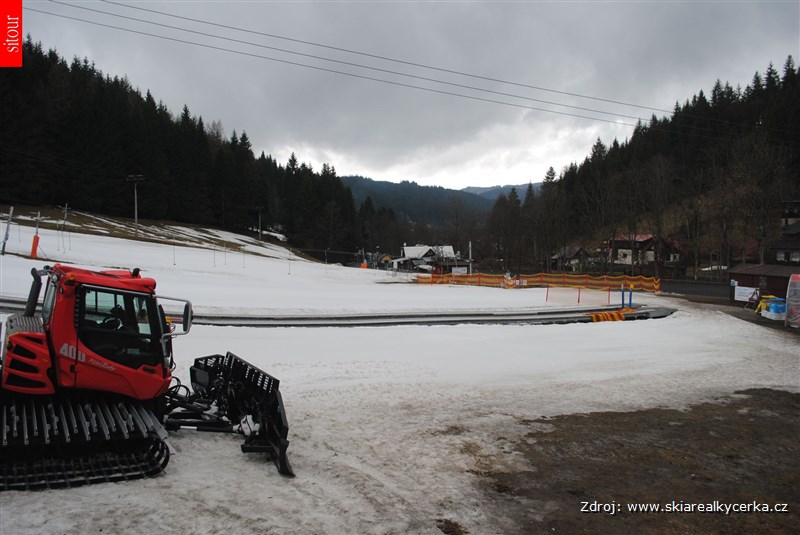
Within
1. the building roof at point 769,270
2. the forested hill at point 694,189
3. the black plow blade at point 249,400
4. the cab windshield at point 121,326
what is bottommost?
the black plow blade at point 249,400

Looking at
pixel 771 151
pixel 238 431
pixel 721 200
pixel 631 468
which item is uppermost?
pixel 771 151

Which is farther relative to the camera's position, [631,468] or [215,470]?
[631,468]

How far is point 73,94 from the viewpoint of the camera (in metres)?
73.6

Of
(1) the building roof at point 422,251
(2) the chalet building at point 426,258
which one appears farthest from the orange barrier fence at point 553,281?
(1) the building roof at point 422,251

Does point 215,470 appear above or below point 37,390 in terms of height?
below

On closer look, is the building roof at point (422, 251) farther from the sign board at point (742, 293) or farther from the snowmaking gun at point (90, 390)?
the snowmaking gun at point (90, 390)

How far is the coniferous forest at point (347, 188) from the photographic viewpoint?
195 ft

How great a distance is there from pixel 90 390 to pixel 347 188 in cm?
12013

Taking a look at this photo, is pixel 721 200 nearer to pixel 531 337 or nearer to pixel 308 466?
pixel 531 337

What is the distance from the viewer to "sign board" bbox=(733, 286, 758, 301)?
3177 cm

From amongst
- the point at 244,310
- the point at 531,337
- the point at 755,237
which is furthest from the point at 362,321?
the point at 755,237

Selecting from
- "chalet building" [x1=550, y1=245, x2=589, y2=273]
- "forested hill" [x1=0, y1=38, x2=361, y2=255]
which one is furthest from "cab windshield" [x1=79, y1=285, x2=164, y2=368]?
"chalet building" [x1=550, y1=245, x2=589, y2=273]

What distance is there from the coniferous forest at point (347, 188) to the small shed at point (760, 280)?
16.0 metres

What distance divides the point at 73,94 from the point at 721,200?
99.3 meters
